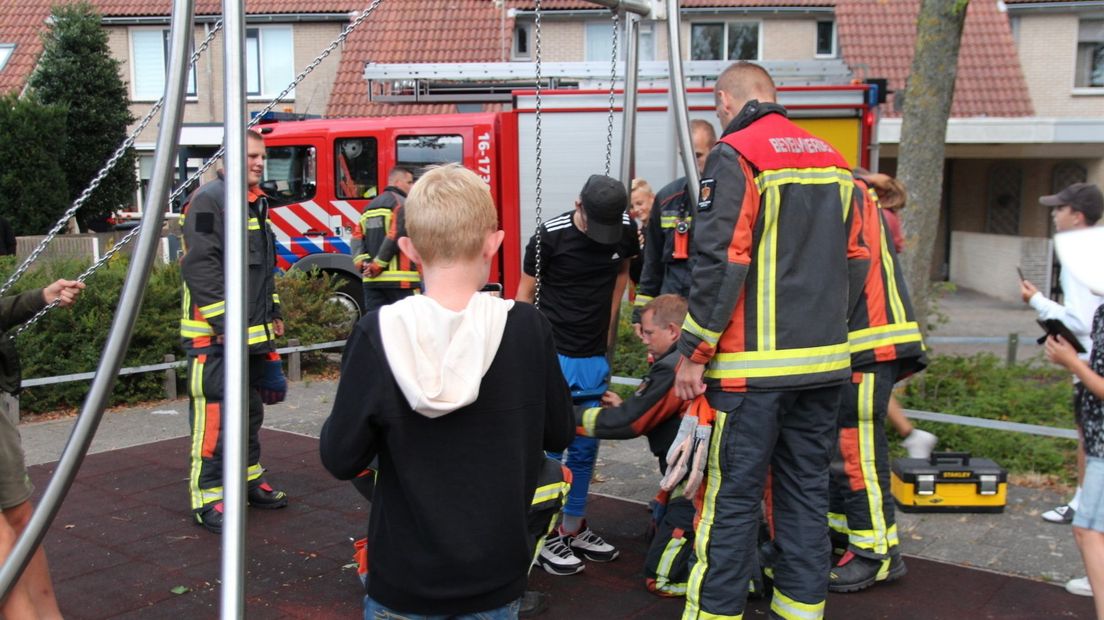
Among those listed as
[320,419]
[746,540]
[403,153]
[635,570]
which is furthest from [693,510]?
[403,153]

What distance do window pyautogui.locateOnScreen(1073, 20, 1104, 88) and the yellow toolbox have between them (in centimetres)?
1844

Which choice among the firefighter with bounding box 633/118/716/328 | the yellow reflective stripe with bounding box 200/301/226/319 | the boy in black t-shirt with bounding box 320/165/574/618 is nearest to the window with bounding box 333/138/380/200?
the yellow reflective stripe with bounding box 200/301/226/319

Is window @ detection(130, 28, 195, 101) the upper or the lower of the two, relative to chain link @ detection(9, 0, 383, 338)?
upper

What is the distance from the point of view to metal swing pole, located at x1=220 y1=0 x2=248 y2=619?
2502 mm

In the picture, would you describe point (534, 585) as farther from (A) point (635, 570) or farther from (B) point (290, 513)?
(B) point (290, 513)

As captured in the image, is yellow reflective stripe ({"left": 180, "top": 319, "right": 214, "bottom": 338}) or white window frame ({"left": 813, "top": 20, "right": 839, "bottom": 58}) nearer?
yellow reflective stripe ({"left": 180, "top": 319, "right": 214, "bottom": 338})

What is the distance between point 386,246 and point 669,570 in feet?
13.5

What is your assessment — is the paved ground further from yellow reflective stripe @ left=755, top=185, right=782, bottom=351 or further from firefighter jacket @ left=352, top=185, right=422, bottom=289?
yellow reflective stripe @ left=755, top=185, right=782, bottom=351

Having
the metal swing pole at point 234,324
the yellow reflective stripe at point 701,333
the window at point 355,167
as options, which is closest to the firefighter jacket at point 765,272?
the yellow reflective stripe at point 701,333

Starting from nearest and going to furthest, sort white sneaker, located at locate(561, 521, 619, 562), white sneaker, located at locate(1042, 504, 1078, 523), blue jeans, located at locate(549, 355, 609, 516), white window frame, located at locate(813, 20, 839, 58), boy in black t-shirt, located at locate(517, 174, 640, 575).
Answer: boy in black t-shirt, located at locate(517, 174, 640, 575), blue jeans, located at locate(549, 355, 609, 516), white sneaker, located at locate(561, 521, 619, 562), white sneaker, located at locate(1042, 504, 1078, 523), white window frame, located at locate(813, 20, 839, 58)

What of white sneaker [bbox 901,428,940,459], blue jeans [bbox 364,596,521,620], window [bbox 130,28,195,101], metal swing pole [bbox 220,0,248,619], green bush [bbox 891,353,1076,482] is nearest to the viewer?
blue jeans [bbox 364,596,521,620]

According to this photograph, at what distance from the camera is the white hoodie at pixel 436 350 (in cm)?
207

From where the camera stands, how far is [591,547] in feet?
15.2

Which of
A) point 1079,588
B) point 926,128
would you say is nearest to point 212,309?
point 1079,588
